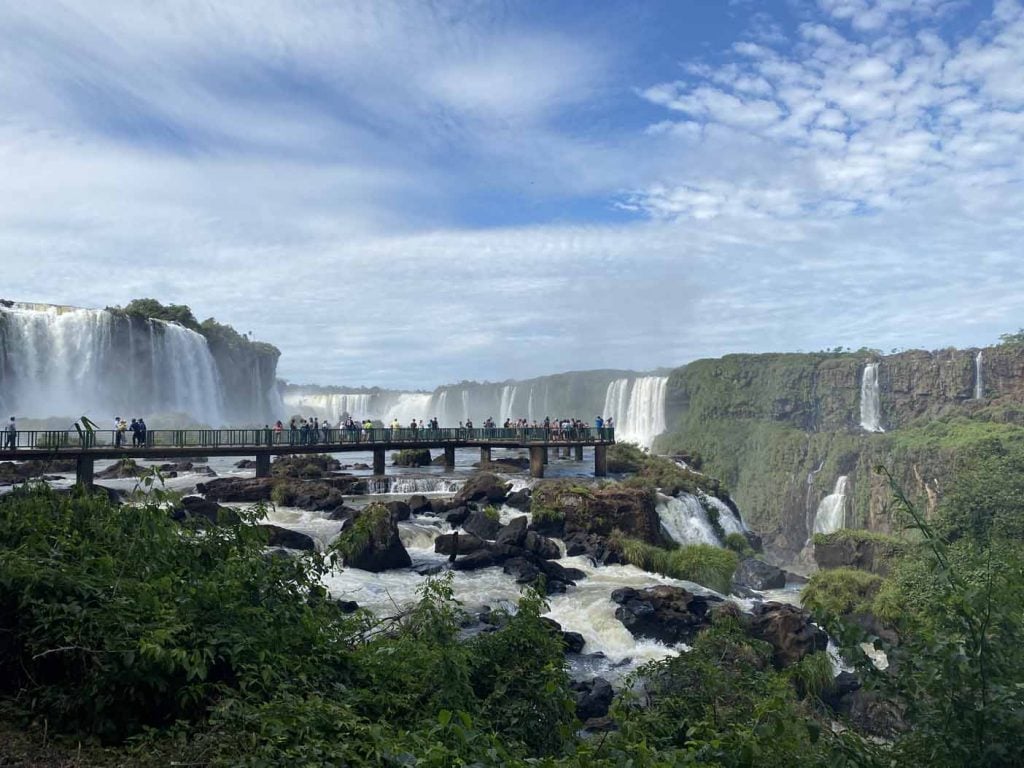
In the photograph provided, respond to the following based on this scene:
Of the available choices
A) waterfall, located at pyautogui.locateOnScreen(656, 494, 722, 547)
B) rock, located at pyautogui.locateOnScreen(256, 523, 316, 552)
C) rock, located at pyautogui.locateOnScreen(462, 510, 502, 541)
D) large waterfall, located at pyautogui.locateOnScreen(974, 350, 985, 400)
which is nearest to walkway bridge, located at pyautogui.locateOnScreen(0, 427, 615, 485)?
waterfall, located at pyautogui.locateOnScreen(656, 494, 722, 547)

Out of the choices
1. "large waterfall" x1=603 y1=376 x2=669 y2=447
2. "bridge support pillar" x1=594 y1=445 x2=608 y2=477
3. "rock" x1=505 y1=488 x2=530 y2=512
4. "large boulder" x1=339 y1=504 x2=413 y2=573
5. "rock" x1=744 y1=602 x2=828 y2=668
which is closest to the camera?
"rock" x1=744 y1=602 x2=828 y2=668

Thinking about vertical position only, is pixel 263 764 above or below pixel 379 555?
above

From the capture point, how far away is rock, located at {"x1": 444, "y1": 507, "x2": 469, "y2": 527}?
2582 cm

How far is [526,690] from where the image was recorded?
693cm

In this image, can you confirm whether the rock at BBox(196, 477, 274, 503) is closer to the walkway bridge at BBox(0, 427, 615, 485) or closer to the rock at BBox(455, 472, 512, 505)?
the walkway bridge at BBox(0, 427, 615, 485)

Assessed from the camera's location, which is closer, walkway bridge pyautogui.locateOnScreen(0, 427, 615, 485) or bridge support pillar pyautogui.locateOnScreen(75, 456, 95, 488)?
bridge support pillar pyautogui.locateOnScreen(75, 456, 95, 488)

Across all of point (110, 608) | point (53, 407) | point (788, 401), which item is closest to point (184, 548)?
point (110, 608)

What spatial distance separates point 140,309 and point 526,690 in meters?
78.2

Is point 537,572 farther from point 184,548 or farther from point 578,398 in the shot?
point 578,398

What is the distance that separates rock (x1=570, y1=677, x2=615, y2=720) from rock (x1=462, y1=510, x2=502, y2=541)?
34.2ft

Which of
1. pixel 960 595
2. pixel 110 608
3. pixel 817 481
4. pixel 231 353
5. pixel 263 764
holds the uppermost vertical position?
pixel 231 353

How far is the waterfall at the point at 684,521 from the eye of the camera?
95.5 ft

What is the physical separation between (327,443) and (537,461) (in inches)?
395

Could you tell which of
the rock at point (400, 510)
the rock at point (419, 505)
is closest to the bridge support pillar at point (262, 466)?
the rock at point (419, 505)
